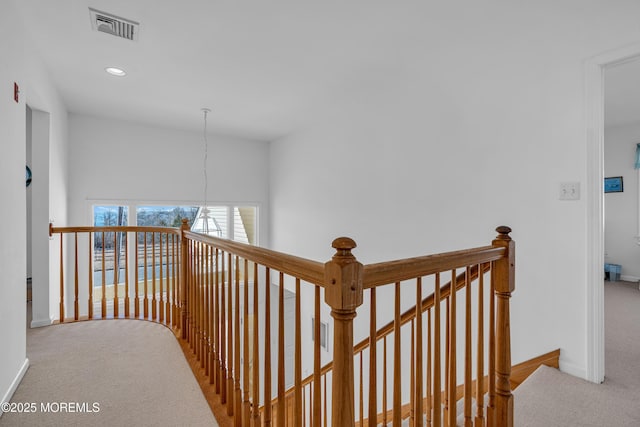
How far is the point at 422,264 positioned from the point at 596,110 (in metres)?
1.68

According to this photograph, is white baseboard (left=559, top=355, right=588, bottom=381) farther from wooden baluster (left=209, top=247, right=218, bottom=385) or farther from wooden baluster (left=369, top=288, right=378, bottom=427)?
wooden baluster (left=209, top=247, right=218, bottom=385)

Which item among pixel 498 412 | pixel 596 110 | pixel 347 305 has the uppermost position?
pixel 596 110

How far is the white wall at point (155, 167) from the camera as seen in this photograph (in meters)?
4.31

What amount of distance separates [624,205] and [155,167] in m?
6.63

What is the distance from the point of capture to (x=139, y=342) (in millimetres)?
2648

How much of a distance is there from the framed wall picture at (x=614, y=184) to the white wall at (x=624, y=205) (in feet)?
0.15

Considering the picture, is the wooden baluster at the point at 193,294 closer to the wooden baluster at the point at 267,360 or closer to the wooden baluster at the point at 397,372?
the wooden baluster at the point at 267,360

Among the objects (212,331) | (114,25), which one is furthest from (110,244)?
(212,331)

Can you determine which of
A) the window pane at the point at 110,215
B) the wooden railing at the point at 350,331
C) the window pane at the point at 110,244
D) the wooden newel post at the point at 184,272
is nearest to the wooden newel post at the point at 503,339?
the wooden railing at the point at 350,331

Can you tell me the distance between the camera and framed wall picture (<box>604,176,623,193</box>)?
470 cm

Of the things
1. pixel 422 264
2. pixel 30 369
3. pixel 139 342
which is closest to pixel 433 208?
pixel 422 264

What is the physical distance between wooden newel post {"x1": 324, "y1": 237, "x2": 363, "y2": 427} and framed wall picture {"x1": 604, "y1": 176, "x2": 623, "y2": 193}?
18.5ft

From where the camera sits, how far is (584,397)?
179 centimetres

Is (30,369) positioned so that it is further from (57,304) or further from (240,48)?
(240,48)
